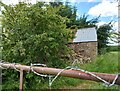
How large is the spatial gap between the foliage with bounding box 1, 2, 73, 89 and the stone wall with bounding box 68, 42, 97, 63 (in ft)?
6.35

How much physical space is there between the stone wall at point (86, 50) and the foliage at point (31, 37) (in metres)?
1.94

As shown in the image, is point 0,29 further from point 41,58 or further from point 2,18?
point 41,58

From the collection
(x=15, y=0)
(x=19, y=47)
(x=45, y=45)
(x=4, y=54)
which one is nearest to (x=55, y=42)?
(x=45, y=45)

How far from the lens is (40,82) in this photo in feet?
8.10

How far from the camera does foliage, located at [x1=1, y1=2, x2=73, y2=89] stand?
2.39m

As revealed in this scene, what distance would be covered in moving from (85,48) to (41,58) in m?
2.31

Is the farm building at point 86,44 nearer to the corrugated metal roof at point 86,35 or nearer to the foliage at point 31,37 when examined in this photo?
the corrugated metal roof at point 86,35

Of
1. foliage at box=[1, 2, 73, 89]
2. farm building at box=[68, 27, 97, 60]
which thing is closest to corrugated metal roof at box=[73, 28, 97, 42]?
farm building at box=[68, 27, 97, 60]

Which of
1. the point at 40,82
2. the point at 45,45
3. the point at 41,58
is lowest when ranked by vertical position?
the point at 40,82

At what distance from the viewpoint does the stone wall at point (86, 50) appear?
4506 millimetres

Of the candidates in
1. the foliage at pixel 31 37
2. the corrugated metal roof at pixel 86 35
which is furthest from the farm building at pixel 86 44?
the foliage at pixel 31 37

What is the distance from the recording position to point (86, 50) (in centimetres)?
468

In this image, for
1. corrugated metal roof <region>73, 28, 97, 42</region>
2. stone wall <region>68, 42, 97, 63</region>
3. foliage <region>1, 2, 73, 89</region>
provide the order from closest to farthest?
foliage <region>1, 2, 73, 89</region>, stone wall <region>68, 42, 97, 63</region>, corrugated metal roof <region>73, 28, 97, 42</region>

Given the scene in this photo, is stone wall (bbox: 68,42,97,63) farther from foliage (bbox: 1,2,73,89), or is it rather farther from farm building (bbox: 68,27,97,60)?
foliage (bbox: 1,2,73,89)
